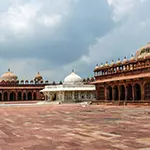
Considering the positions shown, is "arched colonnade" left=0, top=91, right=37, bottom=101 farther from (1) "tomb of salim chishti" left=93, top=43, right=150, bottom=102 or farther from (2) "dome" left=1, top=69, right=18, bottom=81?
(1) "tomb of salim chishti" left=93, top=43, right=150, bottom=102

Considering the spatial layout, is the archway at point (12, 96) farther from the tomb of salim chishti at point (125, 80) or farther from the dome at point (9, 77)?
the tomb of salim chishti at point (125, 80)

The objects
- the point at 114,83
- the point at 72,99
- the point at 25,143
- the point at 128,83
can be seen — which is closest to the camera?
the point at 25,143

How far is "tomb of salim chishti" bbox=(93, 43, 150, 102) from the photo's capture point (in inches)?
1364

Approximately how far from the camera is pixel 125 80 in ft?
124

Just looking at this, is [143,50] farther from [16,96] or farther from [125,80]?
[16,96]

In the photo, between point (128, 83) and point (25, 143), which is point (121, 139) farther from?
point (128, 83)

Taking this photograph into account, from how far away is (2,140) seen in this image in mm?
9070

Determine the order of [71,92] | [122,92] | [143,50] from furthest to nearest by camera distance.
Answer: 1. [71,92]
2. [143,50]
3. [122,92]

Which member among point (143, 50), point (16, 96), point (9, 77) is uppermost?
point (143, 50)

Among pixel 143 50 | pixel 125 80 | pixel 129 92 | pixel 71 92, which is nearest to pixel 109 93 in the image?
pixel 129 92

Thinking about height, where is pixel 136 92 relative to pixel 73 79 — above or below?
below

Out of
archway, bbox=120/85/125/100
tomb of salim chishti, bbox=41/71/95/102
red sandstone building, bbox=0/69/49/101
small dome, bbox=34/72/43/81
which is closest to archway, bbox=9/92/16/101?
red sandstone building, bbox=0/69/49/101

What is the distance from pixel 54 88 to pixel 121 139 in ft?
147

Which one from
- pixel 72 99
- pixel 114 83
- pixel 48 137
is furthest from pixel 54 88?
pixel 48 137
